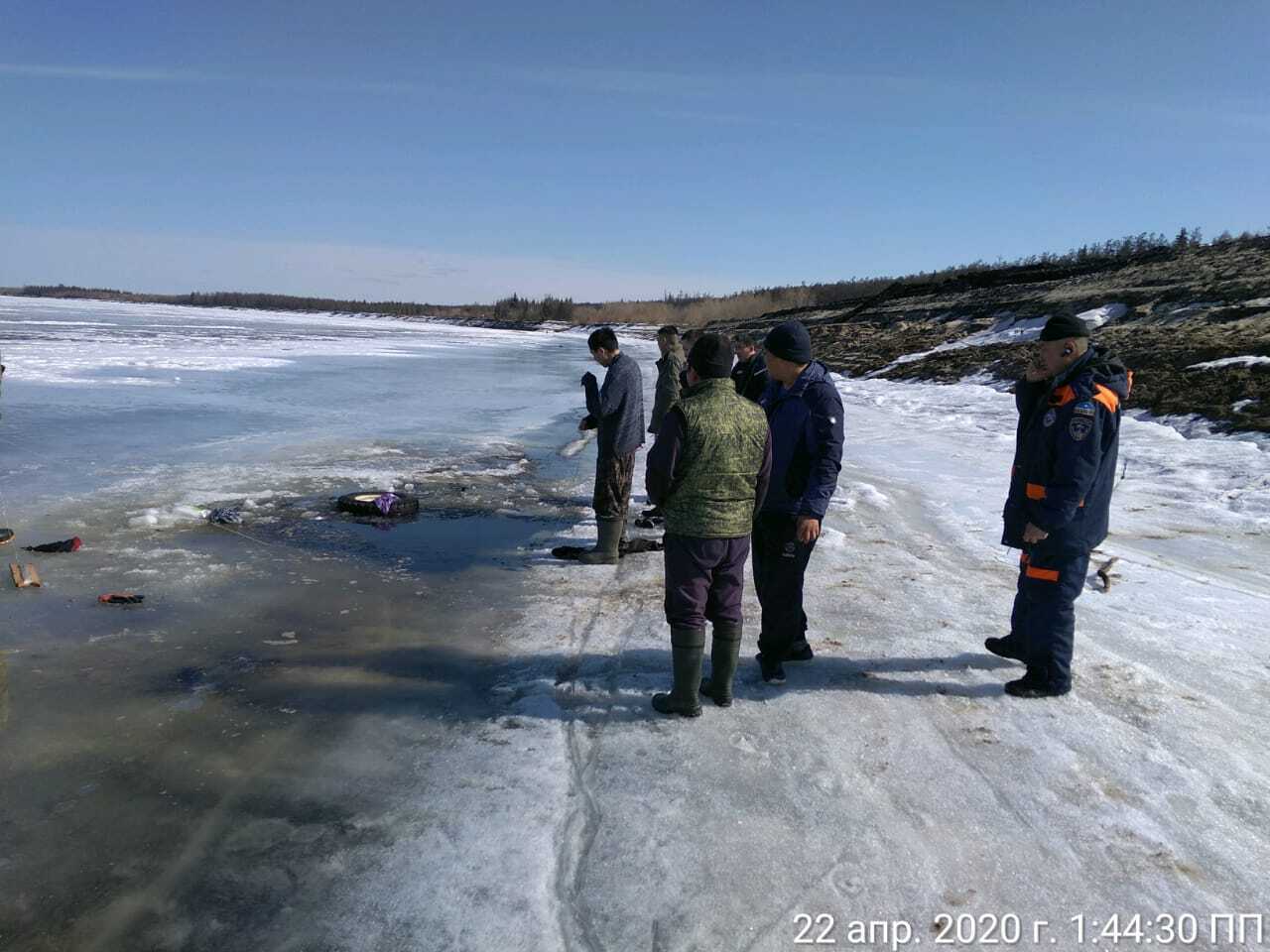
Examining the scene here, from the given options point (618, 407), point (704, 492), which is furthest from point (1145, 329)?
point (704, 492)

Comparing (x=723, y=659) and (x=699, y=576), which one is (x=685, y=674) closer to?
(x=723, y=659)

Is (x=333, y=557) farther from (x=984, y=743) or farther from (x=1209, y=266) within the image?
(x=1209, y=266)

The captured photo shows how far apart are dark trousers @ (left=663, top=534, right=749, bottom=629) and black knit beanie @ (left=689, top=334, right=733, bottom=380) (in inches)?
29.2

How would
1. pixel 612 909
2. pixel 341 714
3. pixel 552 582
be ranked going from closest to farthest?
pixel 612 909 → pixel 341 714 → pixel 552 582

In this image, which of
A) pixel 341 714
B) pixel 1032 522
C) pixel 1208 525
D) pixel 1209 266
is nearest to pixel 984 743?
pixel 1032 522

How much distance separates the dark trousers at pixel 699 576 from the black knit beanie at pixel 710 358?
742mm

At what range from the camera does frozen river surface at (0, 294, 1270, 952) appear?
104 inches

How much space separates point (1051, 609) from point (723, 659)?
161cm

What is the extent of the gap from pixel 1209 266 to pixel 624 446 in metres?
25.5

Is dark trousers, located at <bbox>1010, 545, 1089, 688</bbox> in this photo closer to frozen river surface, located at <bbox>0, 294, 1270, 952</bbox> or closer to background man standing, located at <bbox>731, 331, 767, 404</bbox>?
frozen river surface, located at <bbox>0, 294, 1270, 952</bbox>

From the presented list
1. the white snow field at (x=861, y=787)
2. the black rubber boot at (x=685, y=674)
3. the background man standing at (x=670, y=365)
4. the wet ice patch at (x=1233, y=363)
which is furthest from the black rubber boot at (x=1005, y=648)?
the wet ice patch at (x=1233, y=363)

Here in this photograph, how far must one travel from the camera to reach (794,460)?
159 inches

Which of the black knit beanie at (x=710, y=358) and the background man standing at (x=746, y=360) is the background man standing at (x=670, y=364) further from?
the black knit beanie at (x=710, y=358)

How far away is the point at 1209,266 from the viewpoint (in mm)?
24203
